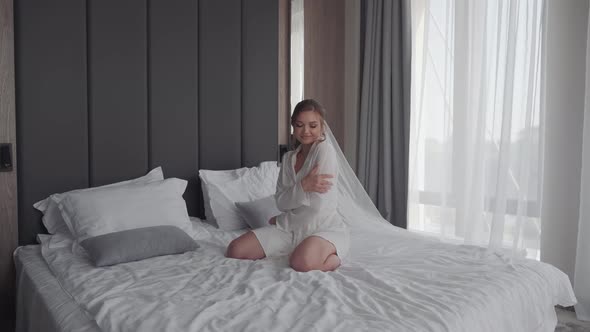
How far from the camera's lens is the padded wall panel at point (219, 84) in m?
2.93

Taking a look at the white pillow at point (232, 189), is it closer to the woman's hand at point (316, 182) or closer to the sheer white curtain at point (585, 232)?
the woman's hand at point (316, 182)

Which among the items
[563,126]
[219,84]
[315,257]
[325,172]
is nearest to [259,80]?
[219,84]

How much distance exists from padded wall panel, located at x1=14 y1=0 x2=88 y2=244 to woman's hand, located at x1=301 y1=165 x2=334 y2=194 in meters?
1.30

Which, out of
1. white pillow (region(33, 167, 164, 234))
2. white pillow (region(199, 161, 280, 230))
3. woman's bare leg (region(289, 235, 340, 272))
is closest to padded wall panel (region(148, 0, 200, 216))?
white pillow (region(199, 161, 280, 230))

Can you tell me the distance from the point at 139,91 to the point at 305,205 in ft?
4.23

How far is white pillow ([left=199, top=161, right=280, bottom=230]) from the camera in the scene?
2.66 meters

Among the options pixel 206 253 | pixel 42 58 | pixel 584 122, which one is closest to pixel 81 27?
pixel 42 58

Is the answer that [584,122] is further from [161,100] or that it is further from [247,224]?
[161,100]

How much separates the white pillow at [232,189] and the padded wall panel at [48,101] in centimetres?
73

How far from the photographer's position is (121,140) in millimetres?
2584

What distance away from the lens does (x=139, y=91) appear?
8.69 ft

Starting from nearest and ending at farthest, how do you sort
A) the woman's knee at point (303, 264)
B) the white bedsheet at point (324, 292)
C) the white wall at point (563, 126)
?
the white bedsheet at point (324, 292), the woman's knee at point (303, 264), the white wall at point (563, 126)

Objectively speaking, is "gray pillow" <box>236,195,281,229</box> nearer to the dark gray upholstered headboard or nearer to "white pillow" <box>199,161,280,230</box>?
"white pillow" <box>199,161,280,230</box>

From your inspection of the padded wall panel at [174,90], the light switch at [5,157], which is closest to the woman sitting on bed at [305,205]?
the padded wall panel at [174,90]
